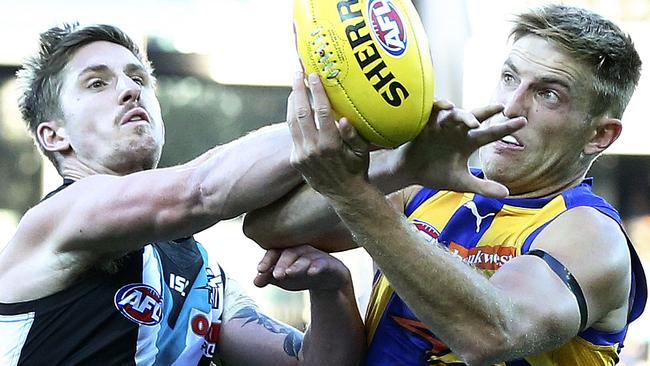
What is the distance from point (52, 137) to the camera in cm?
418

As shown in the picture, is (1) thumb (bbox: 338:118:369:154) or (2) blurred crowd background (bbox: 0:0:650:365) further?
(2) blurred crowd background (bbox: 0:0:650:365)

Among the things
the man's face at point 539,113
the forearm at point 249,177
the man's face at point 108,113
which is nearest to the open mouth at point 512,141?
the man's face at point 539,113

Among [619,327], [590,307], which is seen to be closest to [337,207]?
[590,307]

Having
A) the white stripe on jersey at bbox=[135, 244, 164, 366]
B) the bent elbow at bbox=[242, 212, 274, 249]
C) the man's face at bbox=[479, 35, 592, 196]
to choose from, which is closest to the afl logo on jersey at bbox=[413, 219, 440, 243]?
the man's face at bbox=[479, 35, 592, 196]

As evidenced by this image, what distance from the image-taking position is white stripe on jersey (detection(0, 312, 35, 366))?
12.2 ft

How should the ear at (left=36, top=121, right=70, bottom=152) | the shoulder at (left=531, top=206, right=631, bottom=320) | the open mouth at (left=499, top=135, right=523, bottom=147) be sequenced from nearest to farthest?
the shoulder at (left=531, top=206, right=631, bottom=320), the open mouth at (left=499, top=135, right=523, bottom=147), the ear at (left=36, top=121, right=70, bottom=152)

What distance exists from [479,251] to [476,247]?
2 centimetres

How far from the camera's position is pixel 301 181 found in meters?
3.30

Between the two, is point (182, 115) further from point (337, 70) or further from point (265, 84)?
point (337, 70)

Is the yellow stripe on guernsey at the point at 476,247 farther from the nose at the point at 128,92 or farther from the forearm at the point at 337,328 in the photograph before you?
the nose at the point at 128,92

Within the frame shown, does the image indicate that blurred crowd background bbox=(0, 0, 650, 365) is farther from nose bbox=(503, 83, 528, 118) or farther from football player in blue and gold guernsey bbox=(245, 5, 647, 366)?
nose bbox=(503, 83, 528, 118)

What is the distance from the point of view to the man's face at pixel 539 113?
352 cm

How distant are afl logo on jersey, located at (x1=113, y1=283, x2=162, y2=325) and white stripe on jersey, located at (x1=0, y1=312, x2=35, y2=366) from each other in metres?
0.29

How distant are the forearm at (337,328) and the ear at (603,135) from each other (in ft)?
3.06
